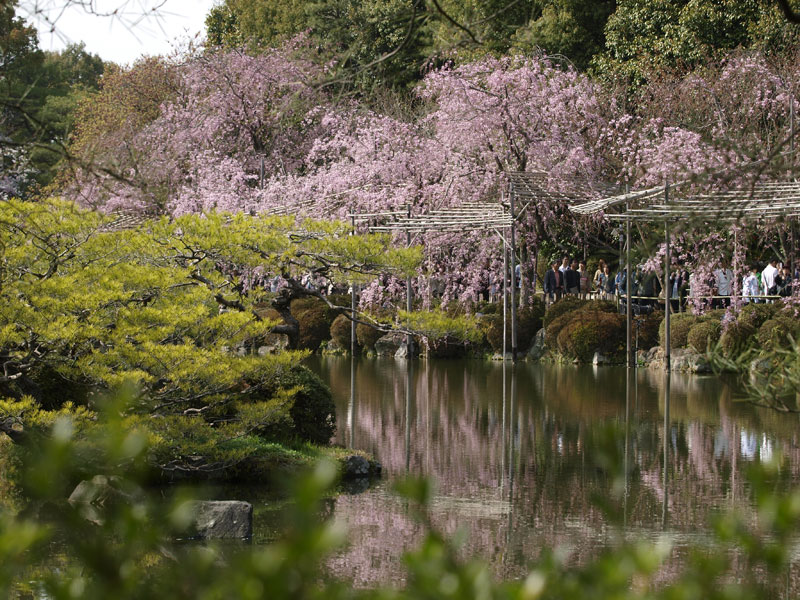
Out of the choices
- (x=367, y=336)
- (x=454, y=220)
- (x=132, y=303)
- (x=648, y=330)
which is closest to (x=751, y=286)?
(x=648, y=330)

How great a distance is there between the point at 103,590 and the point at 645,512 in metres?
7.94

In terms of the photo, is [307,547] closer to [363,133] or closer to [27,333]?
[27,333]

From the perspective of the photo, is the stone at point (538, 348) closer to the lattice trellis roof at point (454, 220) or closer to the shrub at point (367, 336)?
the lattice trellis roof at point (454, 220)

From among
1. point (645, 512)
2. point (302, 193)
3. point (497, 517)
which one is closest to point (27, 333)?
point (497, 517)

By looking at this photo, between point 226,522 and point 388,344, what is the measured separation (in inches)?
744

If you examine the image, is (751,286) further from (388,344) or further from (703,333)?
(388,344)

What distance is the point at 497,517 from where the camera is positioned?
925 centimetres

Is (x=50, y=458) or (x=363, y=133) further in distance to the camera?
(x=363, y=133)

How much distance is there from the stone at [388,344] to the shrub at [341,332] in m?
0.79

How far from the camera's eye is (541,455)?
1230cm

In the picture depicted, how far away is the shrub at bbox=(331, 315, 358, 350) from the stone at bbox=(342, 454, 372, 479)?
16.1 meters

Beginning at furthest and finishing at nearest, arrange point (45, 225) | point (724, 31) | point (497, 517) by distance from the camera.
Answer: point (724, 31)
point (45, 225)
point (497, 517)

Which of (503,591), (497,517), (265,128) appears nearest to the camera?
(503,591)

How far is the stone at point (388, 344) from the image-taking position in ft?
Result: 89.9
